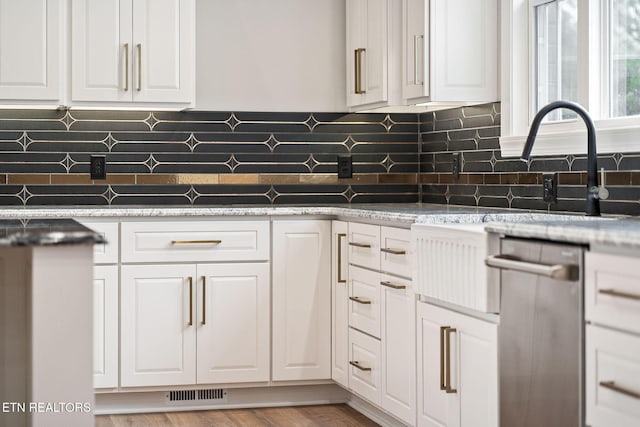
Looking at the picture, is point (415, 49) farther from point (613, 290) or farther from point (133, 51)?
point (613, 290)

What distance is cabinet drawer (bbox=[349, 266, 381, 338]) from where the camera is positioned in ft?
12.3

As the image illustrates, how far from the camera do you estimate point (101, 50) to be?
4.27 metres

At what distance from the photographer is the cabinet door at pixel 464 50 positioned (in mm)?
3992

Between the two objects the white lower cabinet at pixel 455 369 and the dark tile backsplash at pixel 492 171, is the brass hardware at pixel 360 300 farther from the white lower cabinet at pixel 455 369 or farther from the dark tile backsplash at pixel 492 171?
the dark tile backsplash at pixel 492 171

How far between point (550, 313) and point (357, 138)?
101 inches

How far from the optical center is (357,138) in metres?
4.91

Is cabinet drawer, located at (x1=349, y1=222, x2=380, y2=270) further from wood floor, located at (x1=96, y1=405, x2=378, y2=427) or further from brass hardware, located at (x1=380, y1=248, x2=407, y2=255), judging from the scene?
wood floor, located at (x1=96, y1=405, x2=378, y2=427)

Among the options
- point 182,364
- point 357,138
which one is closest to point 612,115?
point 357,138

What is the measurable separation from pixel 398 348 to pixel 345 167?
155cm

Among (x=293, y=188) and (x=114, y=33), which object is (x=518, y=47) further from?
(x=114, y=33)

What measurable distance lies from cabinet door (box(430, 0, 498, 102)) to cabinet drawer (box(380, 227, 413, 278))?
0.73 meters

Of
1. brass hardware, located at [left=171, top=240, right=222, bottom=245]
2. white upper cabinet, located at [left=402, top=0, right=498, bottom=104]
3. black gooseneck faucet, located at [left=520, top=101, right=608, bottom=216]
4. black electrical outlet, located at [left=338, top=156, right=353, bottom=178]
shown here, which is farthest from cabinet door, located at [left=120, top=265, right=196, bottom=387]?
black gooseneck faucet, located at [left=520, top=101, right=608, bottom=216]

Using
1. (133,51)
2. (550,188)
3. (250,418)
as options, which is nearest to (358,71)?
(133,51)

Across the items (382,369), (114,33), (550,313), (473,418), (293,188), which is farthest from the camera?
(293,188)
